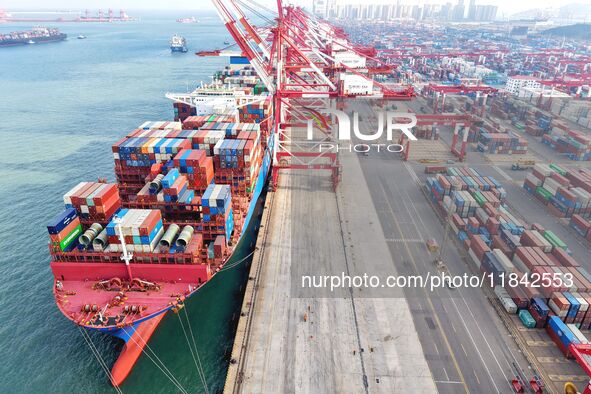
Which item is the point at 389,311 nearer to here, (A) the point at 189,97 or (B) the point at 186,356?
(B) the point at 186,356

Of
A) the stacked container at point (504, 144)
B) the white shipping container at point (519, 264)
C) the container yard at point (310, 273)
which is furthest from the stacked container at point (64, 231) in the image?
the stacked container at point (504, 144)

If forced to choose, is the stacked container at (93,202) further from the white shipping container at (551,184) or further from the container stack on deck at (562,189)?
the white shipping container at (551,184)

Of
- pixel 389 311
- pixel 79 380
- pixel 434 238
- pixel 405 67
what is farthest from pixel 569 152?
pixel 405 67

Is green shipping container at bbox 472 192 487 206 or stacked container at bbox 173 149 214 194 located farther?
green shipping container at bbox 472 192 487 206

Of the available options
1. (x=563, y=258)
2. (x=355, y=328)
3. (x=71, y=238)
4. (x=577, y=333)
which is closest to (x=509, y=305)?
(x=577, y=333)

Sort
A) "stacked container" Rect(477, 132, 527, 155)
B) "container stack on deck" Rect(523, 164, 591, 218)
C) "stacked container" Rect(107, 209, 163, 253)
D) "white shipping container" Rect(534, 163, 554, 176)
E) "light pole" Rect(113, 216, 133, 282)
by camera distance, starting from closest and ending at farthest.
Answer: "light pole" Rect(113, 216, 133, 282) < "stacked container" Rect(107, 209, 163, 253) < "container stack on deck" Rect(523, 164, 591, 218) < "white shipping container" Rect(534, 163, 554, 176) < "stacked container" Rect(477, 132, 527, 155)

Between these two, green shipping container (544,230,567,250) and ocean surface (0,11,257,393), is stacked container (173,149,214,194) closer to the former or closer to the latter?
ocean surface (0,11,257,393)

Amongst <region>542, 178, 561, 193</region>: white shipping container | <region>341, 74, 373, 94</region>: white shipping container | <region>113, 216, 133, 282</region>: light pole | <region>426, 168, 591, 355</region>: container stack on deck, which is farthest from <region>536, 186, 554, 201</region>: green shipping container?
<region>113, 216, 133, 282</region>: light pole
